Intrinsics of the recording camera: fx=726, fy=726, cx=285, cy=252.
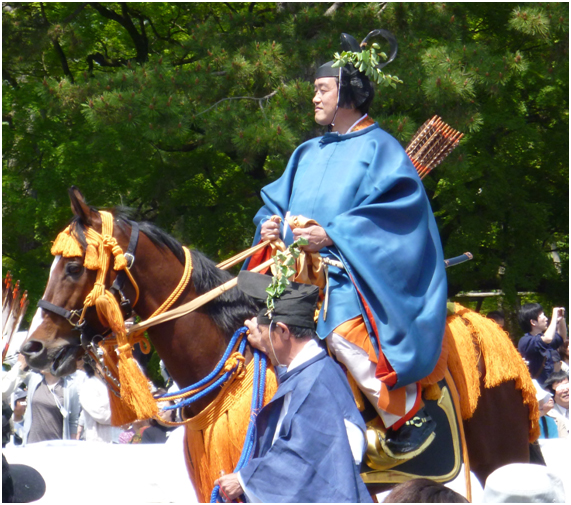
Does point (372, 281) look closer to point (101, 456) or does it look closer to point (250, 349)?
point (250, 349)

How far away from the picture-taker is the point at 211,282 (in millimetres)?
3578

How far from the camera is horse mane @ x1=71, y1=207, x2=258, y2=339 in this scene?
350 centimetres

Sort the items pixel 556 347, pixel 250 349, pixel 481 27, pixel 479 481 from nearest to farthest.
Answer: pixel 250 349, pixel 479 481, pixel 556 347, pixel 481 27

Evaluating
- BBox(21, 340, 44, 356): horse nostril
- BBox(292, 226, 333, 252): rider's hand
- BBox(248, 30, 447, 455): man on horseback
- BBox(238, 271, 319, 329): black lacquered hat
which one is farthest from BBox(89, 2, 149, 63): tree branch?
BBox(238, 271, 319, 329): black lacquered hat

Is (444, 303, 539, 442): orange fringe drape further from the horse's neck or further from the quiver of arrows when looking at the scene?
the horse's neck

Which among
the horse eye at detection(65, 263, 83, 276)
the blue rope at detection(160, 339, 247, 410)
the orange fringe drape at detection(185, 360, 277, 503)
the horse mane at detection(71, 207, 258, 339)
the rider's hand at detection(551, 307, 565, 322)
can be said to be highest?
the horse eye at detection(65, 263, 83, 276)

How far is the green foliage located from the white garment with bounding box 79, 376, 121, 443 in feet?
10.2

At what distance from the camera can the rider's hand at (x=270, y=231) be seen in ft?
11.3

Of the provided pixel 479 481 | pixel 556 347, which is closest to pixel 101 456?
pixel 479 481

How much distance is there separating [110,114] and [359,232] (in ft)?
17.9

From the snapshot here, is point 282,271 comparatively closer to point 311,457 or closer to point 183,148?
point 311,457

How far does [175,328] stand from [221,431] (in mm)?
534

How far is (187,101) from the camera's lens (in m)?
8.32

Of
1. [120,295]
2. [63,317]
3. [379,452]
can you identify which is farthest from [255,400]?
[63,317]
